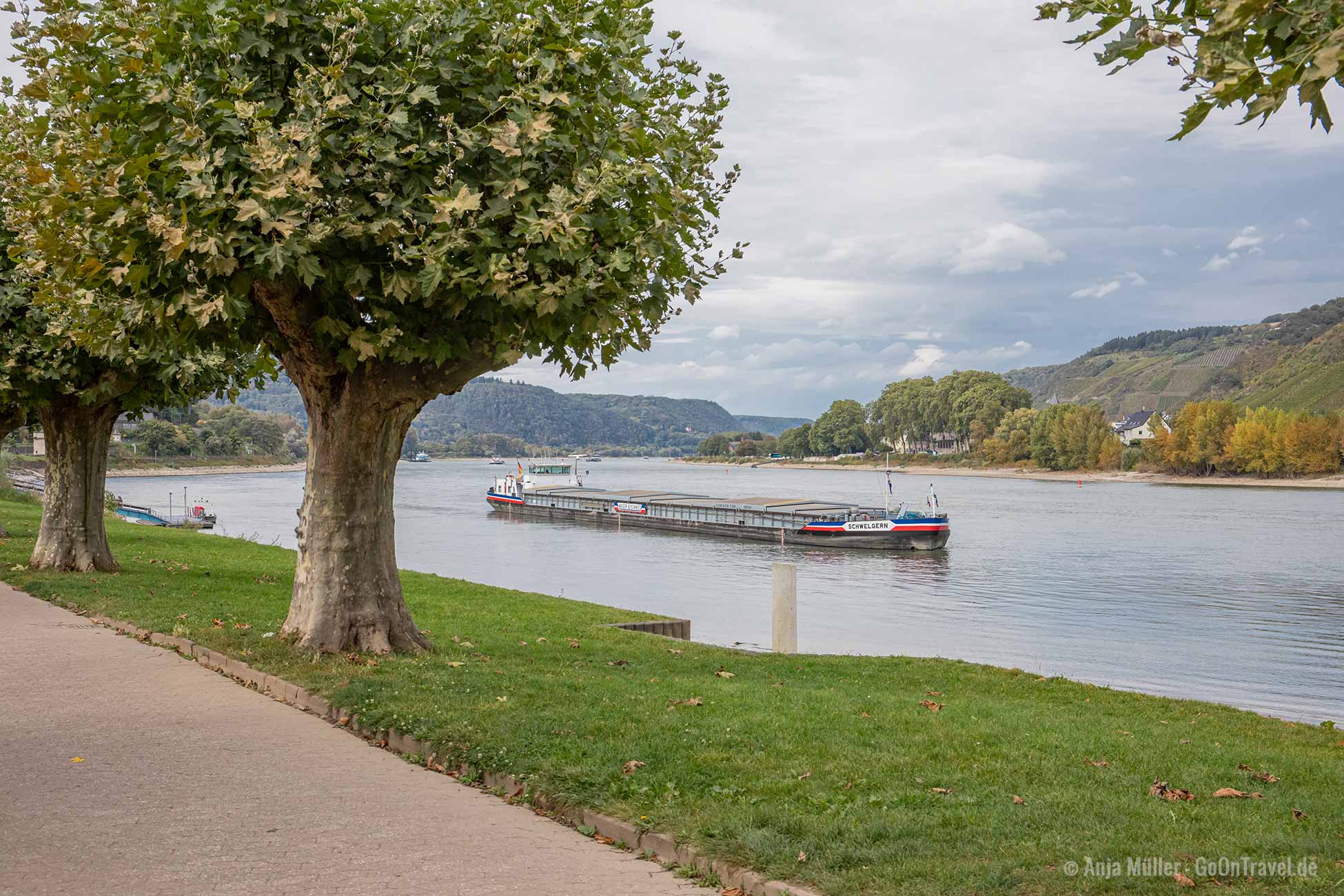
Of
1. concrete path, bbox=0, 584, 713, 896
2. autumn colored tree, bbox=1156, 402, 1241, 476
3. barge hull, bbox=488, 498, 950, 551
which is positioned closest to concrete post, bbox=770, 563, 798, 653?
concrete path, bbox=0, 584, 713, 896

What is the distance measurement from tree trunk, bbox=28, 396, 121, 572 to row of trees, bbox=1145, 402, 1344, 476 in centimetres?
12309

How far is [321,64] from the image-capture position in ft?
33.1

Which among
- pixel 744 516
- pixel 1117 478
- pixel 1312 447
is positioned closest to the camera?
pixel 744 516

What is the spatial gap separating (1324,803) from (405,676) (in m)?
7.59

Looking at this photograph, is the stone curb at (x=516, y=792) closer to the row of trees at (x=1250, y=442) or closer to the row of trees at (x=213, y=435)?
the row of trees at (x=1250, y=442)

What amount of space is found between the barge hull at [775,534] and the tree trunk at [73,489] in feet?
138

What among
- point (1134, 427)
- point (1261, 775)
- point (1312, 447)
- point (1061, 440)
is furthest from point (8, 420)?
point (1134, 427)

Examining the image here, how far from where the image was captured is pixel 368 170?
9.51 m

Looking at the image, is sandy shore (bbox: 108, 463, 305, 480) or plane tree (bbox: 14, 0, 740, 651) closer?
plane tree (bbox: 14, 0, 740, 651)

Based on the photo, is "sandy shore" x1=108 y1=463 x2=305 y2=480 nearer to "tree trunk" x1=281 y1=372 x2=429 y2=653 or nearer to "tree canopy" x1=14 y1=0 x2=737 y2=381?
"tree trunk" x1=281 y1=372 x2=429 y2=653

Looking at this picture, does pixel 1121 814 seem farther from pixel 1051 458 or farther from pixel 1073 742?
pixel 1051 458

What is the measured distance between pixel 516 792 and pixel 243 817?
5.60ft

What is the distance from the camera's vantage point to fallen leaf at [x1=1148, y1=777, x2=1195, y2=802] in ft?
22.0

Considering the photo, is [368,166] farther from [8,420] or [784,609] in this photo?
[8,420]
